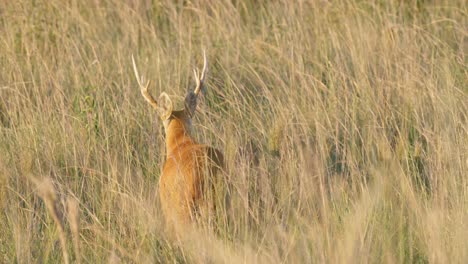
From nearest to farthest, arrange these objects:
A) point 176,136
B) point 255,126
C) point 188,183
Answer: point 188,183 → point 176,136 → point 255,126

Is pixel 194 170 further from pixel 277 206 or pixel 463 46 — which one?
pixel 463 46

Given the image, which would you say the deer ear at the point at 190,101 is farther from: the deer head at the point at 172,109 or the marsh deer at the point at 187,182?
the marsh deer at the point at 187,182

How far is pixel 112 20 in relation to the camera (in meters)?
6.66

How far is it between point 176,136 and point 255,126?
1.54 feet

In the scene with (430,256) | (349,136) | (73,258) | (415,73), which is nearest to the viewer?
(430,256)

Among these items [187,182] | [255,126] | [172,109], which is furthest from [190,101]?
Answer: [187,182]

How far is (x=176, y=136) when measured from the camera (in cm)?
443

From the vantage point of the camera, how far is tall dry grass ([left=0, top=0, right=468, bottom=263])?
3.41 meters

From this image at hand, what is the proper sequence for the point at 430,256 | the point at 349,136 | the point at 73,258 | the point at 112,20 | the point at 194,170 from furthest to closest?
the point at 112,20 < the point at 349,136 < the point at 194,170 < the point at 73,258 < the point at 430,256

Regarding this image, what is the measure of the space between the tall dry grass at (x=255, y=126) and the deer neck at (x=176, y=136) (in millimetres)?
156

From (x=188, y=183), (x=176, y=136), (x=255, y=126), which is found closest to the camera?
(x=188, y=183)

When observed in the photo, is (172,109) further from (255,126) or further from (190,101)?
(255,126)

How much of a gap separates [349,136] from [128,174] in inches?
43.6

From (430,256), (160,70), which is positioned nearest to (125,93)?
(160,70)
